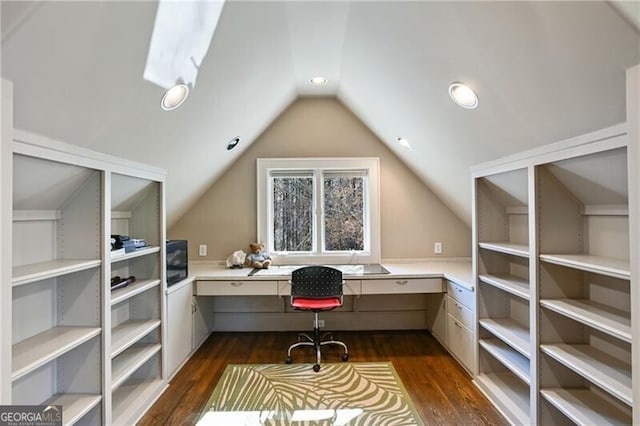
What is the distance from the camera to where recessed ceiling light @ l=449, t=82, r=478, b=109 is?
1.96 metres

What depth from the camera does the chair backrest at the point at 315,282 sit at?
2.92 metres

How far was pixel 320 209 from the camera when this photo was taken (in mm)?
3914

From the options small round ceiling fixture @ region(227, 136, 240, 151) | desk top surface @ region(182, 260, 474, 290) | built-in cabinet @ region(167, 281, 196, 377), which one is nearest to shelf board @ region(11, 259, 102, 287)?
built-in cabinet @ region(167, 281, 196, 377)

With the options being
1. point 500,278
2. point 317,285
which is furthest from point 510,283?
point 317,285

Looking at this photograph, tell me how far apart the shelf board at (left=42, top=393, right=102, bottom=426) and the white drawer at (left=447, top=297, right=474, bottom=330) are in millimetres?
2662

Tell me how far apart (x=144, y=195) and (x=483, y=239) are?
278 centimetres

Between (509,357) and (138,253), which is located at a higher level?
(138,253)

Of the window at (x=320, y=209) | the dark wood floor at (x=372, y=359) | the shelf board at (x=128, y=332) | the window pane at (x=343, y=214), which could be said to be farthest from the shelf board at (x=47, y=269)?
the window pane at (x=343, y=214)

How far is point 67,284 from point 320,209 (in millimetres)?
2544

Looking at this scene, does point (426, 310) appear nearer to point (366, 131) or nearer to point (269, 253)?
point (269, 253)

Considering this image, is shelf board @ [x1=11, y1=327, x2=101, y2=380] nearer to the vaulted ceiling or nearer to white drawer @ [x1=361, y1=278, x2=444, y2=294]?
the vaulted ceiling

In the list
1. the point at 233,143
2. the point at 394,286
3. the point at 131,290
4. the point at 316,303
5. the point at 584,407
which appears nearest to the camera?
the point at 584,407

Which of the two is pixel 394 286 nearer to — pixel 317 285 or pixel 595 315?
pixel 317 285

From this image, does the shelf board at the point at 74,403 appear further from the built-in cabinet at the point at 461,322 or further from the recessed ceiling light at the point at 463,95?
the recessed ceiling light at the point at 463,95
